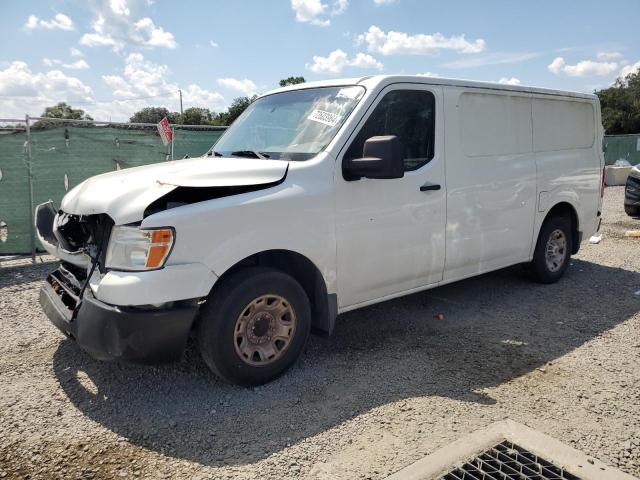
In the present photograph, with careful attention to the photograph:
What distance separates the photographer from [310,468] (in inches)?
107

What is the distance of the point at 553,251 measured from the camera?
602 cm

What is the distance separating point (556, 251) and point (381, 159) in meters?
3.59

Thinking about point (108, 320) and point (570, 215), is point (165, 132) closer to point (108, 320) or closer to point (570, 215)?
point (108, 320)

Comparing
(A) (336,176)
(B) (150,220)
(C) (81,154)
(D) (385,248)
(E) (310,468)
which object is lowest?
(E) (310,468)

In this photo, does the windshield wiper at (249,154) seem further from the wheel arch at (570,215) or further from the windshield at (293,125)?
the wheel arch at (570,215)

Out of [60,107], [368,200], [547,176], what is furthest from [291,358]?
[60,107]

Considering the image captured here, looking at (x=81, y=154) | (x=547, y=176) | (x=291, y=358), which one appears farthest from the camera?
(x=81, y=154)

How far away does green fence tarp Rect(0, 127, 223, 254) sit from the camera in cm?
717

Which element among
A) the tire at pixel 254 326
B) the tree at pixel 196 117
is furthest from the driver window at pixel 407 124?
the tree at pixel 196 117

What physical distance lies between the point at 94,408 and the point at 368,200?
2391 millimetres

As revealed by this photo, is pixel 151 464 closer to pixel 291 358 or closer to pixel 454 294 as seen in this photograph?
pixel 291 358

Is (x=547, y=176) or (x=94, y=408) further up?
(x=547, y=176)

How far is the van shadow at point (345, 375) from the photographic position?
308 centimetres

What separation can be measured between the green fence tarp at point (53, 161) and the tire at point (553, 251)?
615cm
